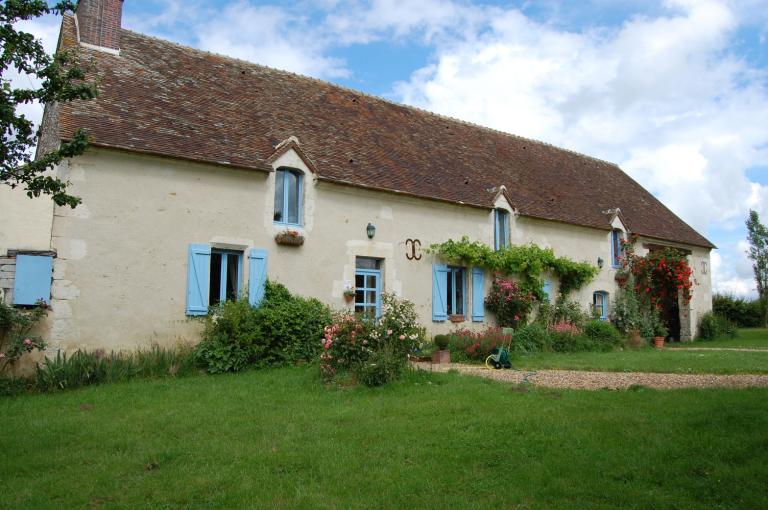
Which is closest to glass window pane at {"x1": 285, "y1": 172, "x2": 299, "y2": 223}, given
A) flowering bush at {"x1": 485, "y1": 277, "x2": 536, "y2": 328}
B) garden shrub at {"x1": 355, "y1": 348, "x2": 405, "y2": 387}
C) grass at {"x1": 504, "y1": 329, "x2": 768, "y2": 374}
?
garden shrub at {"x1": 355, "y1": 348, "x2": 405, "y2": 387}

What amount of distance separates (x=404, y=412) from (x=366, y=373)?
1533mm

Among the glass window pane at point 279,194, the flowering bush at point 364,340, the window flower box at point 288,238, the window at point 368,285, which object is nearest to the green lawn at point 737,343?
the window at point 368,285

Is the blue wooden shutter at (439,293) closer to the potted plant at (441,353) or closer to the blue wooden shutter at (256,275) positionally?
the potted plant at (441,353)

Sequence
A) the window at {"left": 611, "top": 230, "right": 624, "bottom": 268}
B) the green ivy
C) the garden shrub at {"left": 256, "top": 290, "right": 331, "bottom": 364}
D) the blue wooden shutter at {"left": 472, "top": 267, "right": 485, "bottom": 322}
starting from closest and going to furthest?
the garden shrub at {"left": 256, "top": 290, "right": 331, "bottom": 364}, the green ivy, the blue wooden shutter at {"left": 472, "top": 267, "right": 485, "bottom": 322}, the window at {"left": 611, "top": 230, "right": 624, "bottom": 268}

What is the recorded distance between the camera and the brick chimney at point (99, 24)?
1282cm

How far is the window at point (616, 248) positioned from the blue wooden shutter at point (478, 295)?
5679mm

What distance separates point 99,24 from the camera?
1295cm

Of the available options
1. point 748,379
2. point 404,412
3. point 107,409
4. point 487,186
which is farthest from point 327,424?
point 487,186

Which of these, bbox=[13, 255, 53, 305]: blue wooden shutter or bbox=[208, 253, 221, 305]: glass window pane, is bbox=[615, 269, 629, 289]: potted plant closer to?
bbox=[208, 253, 221, 305]: glass window pane

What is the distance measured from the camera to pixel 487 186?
16078mm

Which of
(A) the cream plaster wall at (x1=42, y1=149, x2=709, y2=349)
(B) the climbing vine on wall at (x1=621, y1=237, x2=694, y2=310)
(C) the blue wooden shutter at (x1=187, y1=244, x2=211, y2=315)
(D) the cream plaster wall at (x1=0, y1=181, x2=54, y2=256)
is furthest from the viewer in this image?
(B) the climbing vine on wall at (x1=621, y1=237, x2=694, y2=310)

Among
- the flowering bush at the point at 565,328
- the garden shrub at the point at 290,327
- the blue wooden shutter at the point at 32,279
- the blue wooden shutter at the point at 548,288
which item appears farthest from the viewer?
the blue wooden shutter at the point at 548,288

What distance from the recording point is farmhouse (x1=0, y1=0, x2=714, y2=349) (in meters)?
10.3

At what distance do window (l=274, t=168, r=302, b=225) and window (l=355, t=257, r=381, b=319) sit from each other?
1.81m
